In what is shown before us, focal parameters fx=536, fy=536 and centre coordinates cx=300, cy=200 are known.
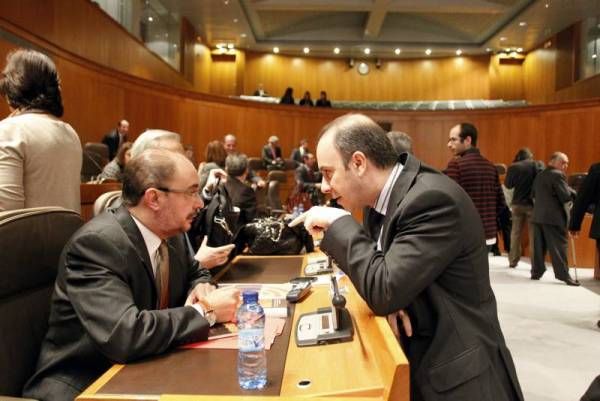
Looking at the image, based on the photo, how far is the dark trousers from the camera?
6504mm

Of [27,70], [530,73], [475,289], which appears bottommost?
[475,289]

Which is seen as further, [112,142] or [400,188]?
[112,142]

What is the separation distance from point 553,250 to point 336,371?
20.0 feet

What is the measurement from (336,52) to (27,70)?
16199mm

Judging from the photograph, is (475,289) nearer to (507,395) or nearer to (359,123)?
(507,395)

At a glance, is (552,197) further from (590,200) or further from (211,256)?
(211,256)

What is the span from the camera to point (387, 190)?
1.59m

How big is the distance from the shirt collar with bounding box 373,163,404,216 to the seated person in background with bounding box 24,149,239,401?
21.7 inches

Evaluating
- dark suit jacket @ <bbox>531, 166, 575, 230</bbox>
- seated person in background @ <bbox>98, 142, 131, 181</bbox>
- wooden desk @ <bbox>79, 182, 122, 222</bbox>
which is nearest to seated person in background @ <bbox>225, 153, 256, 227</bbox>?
wooden desk @ <bbox>79, 182, 122, 222</bbox>

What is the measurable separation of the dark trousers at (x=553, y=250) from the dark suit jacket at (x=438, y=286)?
5.64m

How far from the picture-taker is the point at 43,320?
163 centimetres

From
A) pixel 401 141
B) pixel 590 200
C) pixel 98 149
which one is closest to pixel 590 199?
pixel 590 200

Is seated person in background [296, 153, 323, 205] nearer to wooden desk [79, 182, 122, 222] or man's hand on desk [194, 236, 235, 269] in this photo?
wooden desk [79, 182, 122, 222]

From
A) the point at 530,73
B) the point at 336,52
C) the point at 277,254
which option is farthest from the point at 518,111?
the point at 277,254
